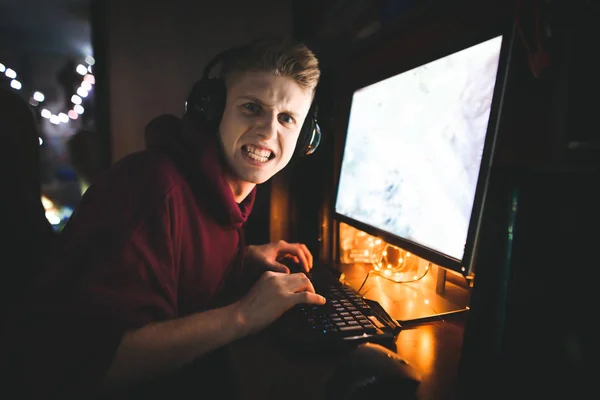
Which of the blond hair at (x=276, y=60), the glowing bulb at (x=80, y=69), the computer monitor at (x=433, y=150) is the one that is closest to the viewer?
the computer monitor at (x=433, y=150)

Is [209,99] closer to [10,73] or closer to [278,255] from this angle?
[278,255]

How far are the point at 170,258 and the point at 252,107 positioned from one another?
0.42 metres

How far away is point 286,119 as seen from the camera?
91 cm

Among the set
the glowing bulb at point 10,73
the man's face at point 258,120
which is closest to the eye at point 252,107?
the man's face at point 258,120

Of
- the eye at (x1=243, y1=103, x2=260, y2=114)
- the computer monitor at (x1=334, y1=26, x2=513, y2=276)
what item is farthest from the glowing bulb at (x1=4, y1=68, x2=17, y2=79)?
the computer monitor at (x1=334, y1=26, x2=513, y2=276)

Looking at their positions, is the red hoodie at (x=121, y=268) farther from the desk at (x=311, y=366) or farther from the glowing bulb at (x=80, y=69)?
the glowing bulb at (x=80, y=69)

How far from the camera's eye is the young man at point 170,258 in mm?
531

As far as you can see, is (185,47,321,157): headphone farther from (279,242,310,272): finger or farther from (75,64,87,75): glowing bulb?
(75,64,87,75): glowing bulb

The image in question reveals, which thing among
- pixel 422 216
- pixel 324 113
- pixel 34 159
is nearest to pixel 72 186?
pixel 34 159

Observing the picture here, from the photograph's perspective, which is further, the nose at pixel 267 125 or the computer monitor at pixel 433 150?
the nose at pixel 267 125

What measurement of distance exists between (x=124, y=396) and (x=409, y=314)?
1.80 feet

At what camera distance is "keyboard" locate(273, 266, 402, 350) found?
557 millimetres

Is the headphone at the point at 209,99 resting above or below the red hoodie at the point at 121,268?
above

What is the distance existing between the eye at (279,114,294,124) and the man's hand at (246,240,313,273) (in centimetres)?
37
